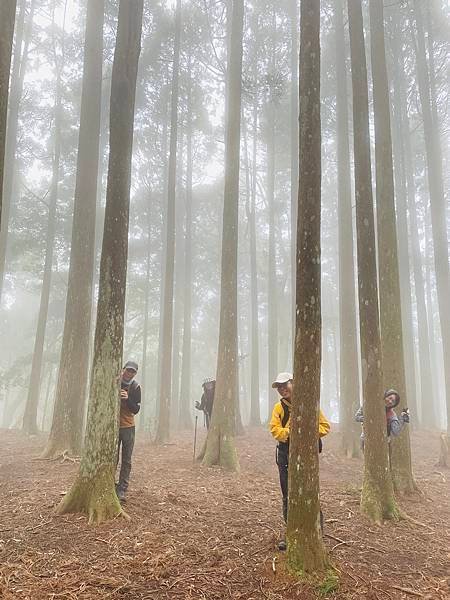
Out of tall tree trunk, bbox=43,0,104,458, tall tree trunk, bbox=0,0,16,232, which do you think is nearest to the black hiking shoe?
tall tree trunk, bbox=43,0,104,458

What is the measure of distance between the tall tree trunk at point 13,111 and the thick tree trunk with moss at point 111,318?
10.0m

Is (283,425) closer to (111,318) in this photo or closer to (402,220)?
(111,318)

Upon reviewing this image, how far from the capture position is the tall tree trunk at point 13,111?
15836 mm

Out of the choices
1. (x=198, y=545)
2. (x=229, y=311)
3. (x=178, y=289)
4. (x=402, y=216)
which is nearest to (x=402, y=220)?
(x=402, y=216)

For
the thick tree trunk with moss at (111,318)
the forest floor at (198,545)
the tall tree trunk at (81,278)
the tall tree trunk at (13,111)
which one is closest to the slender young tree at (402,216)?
the forest floor at (198,545)

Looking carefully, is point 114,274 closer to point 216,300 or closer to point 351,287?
point 351,287

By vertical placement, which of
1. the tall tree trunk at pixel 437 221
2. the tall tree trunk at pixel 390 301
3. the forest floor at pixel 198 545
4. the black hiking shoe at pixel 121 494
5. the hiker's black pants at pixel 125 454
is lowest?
the forest floor at pixel 198 545

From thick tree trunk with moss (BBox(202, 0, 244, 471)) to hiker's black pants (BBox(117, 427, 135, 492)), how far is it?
3406mm

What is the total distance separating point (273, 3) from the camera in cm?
1872

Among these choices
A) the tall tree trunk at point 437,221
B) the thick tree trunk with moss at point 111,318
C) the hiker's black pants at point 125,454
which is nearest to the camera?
the thick tree trunk with moss at point 111,318

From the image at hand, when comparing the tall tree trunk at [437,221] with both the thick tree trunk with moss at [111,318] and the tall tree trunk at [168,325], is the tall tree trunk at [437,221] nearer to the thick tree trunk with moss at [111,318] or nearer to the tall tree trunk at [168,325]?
the tall tree trunk at [168,325]

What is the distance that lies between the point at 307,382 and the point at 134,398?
3.30m

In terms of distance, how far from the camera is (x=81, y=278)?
407 inches

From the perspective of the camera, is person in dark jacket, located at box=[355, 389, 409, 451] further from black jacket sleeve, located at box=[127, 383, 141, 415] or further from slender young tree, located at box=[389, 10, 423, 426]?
slender young tree, located at box=[389, 10, 423, 426]
